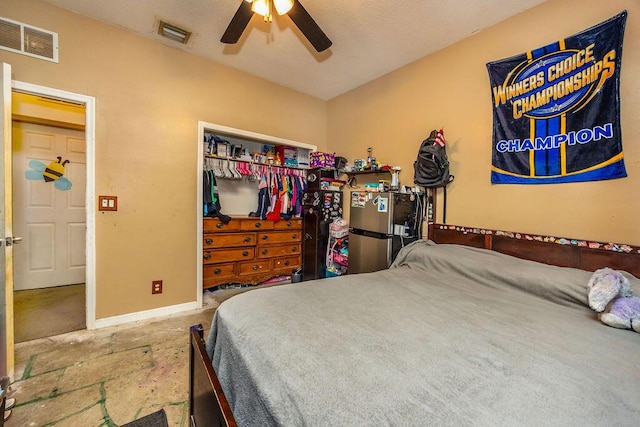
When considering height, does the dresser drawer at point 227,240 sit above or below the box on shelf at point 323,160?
below

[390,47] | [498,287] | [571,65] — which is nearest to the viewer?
[498,287]

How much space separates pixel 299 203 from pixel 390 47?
2193mm

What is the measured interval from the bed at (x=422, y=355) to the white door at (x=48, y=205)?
12.0ft

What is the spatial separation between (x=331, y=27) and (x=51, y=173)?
3.93 m

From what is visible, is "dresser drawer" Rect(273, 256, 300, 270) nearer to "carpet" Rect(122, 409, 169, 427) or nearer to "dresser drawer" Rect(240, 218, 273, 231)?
"dresser drawer" Rect(240, 218, 273, 231)

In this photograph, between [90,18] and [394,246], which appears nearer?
[90,18]

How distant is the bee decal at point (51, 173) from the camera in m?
3.29

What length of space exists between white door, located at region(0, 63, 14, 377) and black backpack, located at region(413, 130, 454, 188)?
9.94 ft

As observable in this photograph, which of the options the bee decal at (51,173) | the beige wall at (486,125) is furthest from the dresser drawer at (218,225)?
the bee decal at (51,173)

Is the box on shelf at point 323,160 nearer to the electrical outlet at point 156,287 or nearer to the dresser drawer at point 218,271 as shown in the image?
the dresser drawer at point 218,271

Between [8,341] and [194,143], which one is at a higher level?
[194,143]

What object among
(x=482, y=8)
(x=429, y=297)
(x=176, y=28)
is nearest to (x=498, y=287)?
(x=429, y=297)

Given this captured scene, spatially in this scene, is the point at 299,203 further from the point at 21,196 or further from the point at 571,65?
the point at 21,196

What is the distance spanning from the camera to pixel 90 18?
226 cm
